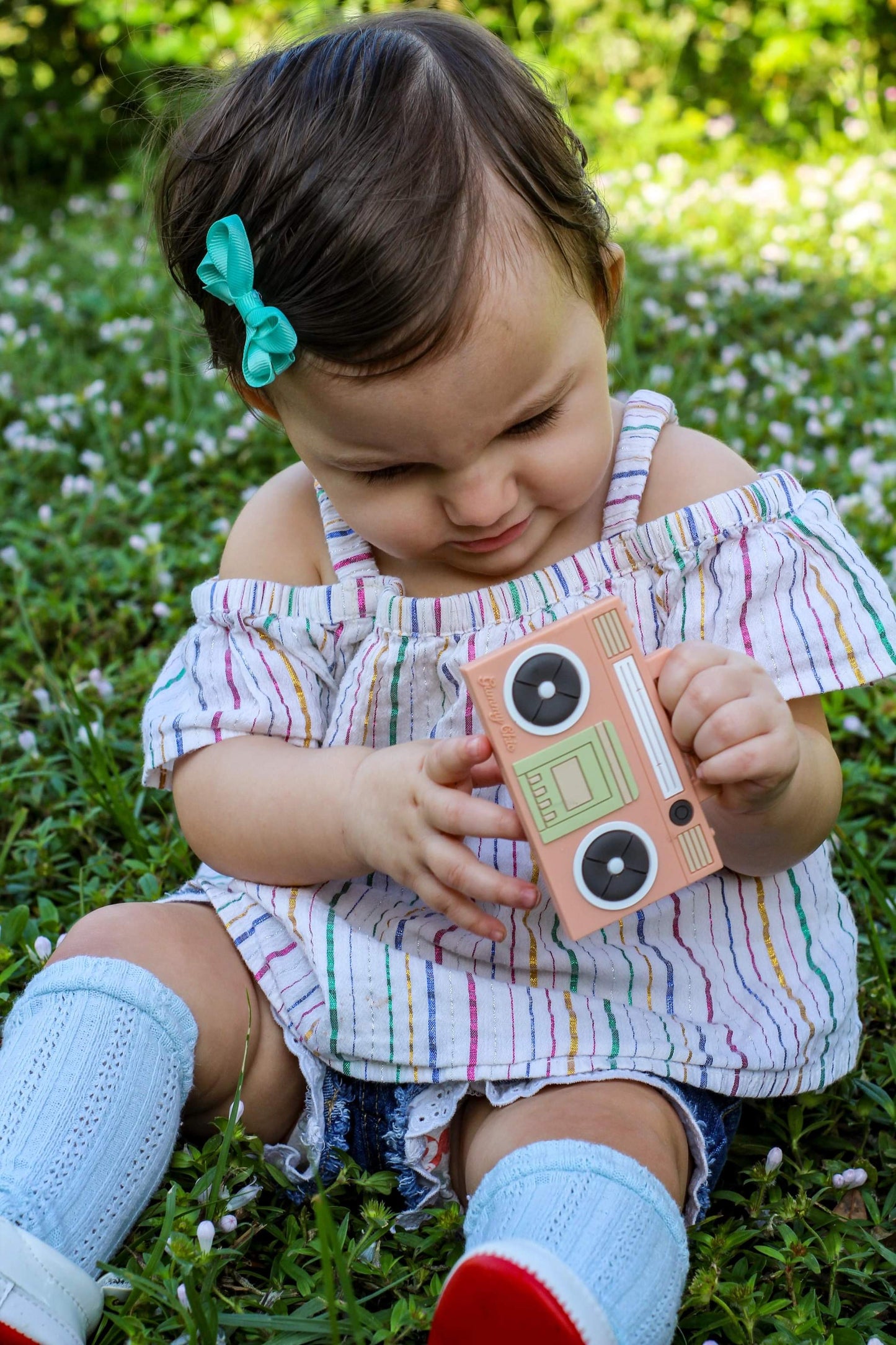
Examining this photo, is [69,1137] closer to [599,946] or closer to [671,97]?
[599,946]

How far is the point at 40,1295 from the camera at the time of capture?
4.51ft

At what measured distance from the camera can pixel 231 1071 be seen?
173 centimetres

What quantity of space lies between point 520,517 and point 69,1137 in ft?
3.00

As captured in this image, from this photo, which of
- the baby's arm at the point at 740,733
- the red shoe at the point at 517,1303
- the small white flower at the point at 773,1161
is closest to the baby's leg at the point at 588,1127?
the small white flower at the point at 773,1161

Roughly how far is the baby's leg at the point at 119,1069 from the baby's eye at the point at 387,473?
65 cm

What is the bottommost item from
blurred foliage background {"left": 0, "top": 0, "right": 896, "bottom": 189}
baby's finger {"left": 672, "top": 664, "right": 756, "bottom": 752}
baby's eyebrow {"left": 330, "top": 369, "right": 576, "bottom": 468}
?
blurred foliage background {"left": 0, "top": 0, "right": 896, "bottom": 189}

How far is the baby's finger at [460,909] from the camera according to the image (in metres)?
1.53

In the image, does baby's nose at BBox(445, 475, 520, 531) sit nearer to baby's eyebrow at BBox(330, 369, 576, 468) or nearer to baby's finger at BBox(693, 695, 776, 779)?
baby's eyebrow at BBox(330, 369, 576, 468)

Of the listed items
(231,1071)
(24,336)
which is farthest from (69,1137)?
(24,336)

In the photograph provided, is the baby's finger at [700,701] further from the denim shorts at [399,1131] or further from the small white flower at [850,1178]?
the small white flower at [850,1178]

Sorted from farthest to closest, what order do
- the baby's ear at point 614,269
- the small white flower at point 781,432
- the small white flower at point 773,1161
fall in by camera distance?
the small white flower at point 781,432 → the baby's ear at point 614,269 → the small white flower at point 773,1161

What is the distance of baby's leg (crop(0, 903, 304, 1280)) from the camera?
1.47 metres

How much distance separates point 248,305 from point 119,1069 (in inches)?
36.4

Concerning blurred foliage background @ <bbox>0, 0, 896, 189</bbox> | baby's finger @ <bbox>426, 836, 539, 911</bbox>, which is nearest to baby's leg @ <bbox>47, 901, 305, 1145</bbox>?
baby's finger @ <bbox>426, 836, 539, 911</bbox>
